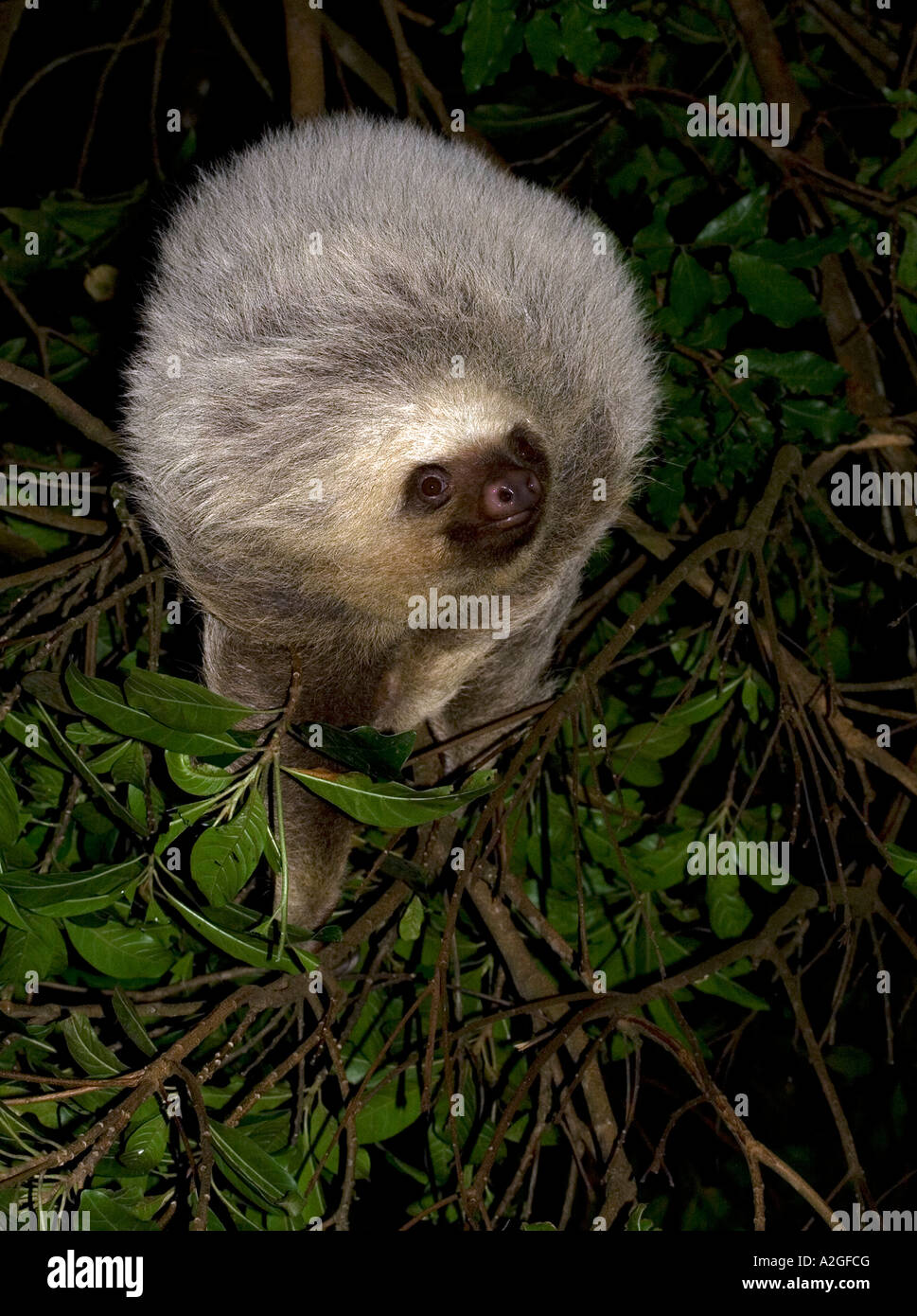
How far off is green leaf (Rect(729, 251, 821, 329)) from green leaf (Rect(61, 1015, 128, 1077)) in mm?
1865

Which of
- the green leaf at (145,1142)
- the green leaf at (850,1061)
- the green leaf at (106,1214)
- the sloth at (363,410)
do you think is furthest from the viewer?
the green leaf at (850,1061)

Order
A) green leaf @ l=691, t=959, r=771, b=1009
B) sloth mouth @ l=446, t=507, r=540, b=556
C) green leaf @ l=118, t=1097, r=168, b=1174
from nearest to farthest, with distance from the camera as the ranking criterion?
green leaf @ l=118, t=1097, r=168, b=1174 < sloth mouth @ l=446, t=507, r=540, b=556 < green leaf @ l=691, t=959, r=771, b=1009

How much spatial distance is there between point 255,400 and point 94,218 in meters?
1.19

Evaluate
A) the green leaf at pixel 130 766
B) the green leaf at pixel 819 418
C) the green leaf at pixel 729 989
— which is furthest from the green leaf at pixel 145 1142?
the green leaf at pixel 819 418

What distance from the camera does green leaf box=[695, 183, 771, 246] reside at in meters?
2.29

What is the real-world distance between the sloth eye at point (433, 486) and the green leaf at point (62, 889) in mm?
889

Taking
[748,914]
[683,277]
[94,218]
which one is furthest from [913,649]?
[94,218]

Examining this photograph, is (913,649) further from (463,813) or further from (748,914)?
(463,813)

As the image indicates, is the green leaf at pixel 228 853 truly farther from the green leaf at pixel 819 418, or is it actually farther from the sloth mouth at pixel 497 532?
the green leaf at pixel 819 418

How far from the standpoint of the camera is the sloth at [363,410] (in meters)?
2.03

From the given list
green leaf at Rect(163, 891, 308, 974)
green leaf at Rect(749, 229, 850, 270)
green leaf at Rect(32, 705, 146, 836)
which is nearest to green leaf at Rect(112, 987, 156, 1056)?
green leaf at Rect(163, 891, 308, 974)

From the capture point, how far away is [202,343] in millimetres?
2049

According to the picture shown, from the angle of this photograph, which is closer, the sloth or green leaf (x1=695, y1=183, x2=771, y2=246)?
the sloth

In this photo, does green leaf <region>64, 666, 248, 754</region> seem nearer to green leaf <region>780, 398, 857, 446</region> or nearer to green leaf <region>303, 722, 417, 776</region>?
green leaf <region>303, 722, 417, 776</region>
